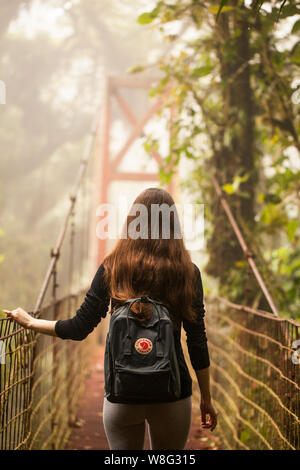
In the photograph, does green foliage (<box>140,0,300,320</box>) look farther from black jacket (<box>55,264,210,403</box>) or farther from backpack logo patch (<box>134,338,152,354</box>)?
backpack logo patch (<box>134,338,152,354</box>)

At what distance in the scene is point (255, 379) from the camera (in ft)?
6.39

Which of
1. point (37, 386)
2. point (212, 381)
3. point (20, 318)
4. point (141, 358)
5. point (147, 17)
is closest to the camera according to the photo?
point (141, 358)

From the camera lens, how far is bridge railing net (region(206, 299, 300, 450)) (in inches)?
58.7

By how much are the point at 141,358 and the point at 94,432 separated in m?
1.80

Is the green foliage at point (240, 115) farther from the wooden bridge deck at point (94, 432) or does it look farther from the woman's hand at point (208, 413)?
the woman's hand at point (208, 413)

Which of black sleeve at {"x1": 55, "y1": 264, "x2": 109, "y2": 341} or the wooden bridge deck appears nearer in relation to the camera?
black sleeve at {"x1": 55, "y1": 264, "x2": 109, "y2": 341}

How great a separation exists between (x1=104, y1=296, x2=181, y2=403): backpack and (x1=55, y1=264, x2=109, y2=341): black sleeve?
0.37 ft

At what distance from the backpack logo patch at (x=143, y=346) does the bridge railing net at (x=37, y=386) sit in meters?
0.29

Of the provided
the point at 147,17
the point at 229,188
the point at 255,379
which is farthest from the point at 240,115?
the point at 255,379

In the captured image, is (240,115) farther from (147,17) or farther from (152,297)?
(152,297)

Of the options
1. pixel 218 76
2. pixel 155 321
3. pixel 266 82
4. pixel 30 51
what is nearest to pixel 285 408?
pixel 155 321

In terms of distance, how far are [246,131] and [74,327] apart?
2.13m

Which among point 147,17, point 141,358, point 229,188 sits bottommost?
point 141,358

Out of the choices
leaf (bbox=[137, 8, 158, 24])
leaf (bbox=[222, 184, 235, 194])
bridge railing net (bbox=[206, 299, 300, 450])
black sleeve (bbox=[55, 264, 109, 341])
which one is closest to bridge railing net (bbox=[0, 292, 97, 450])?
black sleeve (bbox=[55, 264, 109, 341])
